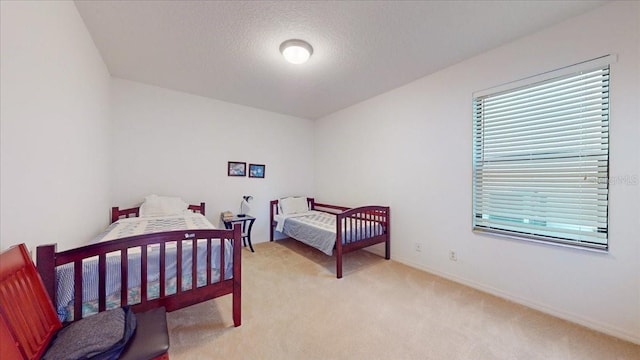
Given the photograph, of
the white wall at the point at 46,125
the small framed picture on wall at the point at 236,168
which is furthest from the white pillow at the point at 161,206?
the small framed picture on wall at the point at 236,168

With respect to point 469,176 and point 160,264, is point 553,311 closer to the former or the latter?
point 469,176

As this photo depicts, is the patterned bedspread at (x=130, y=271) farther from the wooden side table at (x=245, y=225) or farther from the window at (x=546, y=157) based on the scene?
the window at (x=546, y=157)

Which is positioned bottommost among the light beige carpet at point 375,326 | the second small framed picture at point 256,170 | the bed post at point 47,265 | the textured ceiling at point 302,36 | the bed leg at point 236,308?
the light beige carpet at point 375,326

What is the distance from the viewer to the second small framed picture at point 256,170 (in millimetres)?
4031

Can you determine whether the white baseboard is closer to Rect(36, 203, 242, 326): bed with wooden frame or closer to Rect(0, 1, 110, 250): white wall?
Rect(36, 203, 242, 326): bed with wooden frame

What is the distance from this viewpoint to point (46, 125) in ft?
4.47

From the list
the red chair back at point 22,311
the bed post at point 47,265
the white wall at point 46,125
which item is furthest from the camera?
the bed post at point 47,265

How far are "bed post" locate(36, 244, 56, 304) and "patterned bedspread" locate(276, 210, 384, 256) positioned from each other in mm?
2258

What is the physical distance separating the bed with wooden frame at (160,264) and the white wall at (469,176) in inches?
90.2

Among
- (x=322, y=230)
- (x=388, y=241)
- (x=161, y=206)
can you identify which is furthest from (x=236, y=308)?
(x=388, y=241)

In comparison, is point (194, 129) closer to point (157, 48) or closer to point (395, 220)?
point (157, 48)

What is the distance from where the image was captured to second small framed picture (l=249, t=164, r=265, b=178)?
4.03 meters

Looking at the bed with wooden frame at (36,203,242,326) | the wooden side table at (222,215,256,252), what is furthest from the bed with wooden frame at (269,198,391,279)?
the wooden side table at (222,215,256,252)

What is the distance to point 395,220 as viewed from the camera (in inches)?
127
